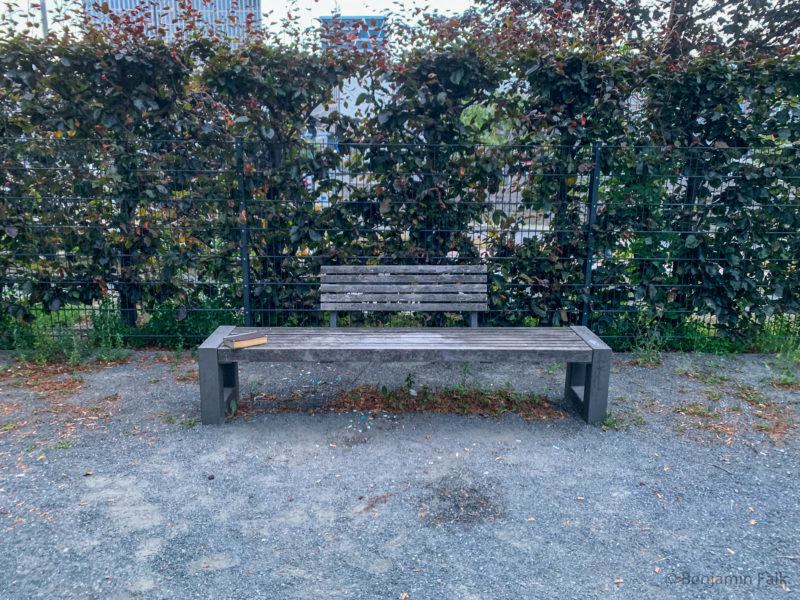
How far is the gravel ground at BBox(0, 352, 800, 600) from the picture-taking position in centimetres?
271

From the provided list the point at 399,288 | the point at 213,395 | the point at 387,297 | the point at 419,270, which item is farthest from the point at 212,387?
the point at 419,270

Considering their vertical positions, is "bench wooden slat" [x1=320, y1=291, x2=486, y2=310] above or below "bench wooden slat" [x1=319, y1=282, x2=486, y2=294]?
below

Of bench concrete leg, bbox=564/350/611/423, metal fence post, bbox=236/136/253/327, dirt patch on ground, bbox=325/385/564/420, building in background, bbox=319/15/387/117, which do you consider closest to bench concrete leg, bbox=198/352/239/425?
dirt patch on ground, bbox=325/385/564/420

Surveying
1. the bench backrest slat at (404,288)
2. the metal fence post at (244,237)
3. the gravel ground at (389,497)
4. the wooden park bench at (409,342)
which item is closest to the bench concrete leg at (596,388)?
the wooden park bench at (409,342)

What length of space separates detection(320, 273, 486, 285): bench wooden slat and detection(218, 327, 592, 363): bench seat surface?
1.78ft

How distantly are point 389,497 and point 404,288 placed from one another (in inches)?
78.6

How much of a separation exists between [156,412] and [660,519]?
3.42 m

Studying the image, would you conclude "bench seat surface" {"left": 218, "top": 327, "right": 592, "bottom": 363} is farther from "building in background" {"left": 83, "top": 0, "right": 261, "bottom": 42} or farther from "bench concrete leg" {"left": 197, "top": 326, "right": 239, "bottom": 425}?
"building in background" {"left": 83, "top": 0, "right": 261, "bottom": 42}

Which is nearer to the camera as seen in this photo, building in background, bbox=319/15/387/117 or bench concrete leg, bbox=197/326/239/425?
bench concrete leg, bbox=197/326/239/425

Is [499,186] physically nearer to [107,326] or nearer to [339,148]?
[339,148]

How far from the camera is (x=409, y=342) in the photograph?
4.39 metres

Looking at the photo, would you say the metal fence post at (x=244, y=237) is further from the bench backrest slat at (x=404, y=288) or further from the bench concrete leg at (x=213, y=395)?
the bench concrete leg at (x=213, y=395)

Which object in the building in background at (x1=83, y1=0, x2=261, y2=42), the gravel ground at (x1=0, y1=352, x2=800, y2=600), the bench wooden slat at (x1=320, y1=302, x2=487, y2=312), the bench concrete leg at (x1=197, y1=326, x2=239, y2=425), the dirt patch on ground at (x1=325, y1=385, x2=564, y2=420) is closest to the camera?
the gravel ground at (x1=0, y1=352, x2=800, y2=600)

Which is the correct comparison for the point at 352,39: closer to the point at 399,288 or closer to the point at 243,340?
the point at 399,288
